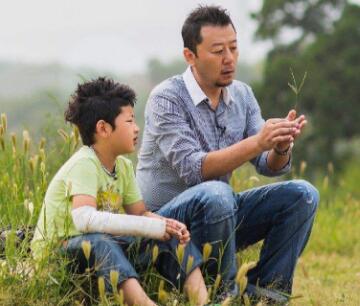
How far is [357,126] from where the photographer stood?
2297 centimetres

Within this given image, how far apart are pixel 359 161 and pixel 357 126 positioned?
34.8 inches

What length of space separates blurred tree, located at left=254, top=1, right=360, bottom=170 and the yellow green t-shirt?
1815cm

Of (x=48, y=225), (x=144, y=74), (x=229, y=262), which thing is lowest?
(x=144, y=74)

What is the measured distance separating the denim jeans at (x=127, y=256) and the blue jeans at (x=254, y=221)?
0.44 feet

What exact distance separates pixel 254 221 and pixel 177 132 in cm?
55

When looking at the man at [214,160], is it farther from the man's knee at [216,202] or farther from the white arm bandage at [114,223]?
the white arm bandage at [114,223]

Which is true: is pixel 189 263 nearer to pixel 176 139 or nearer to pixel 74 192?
pixel 74 192

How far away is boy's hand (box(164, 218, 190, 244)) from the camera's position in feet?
12.8

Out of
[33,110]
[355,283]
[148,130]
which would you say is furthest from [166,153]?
[33,110]

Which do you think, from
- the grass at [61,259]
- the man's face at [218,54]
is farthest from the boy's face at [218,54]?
the grass at [61,259]

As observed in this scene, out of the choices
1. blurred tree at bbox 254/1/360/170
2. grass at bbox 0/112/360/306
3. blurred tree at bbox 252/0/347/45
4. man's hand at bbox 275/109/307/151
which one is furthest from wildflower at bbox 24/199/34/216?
blurred tree at bbox 252/0/347/45

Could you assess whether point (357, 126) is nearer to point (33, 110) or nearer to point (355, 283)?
point (355, 283)

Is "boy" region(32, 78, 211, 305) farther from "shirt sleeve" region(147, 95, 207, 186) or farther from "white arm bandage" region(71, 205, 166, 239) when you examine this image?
"shirt sleeve" region(147, 95, 207, 186)

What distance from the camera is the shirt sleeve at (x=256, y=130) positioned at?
4516 mm
